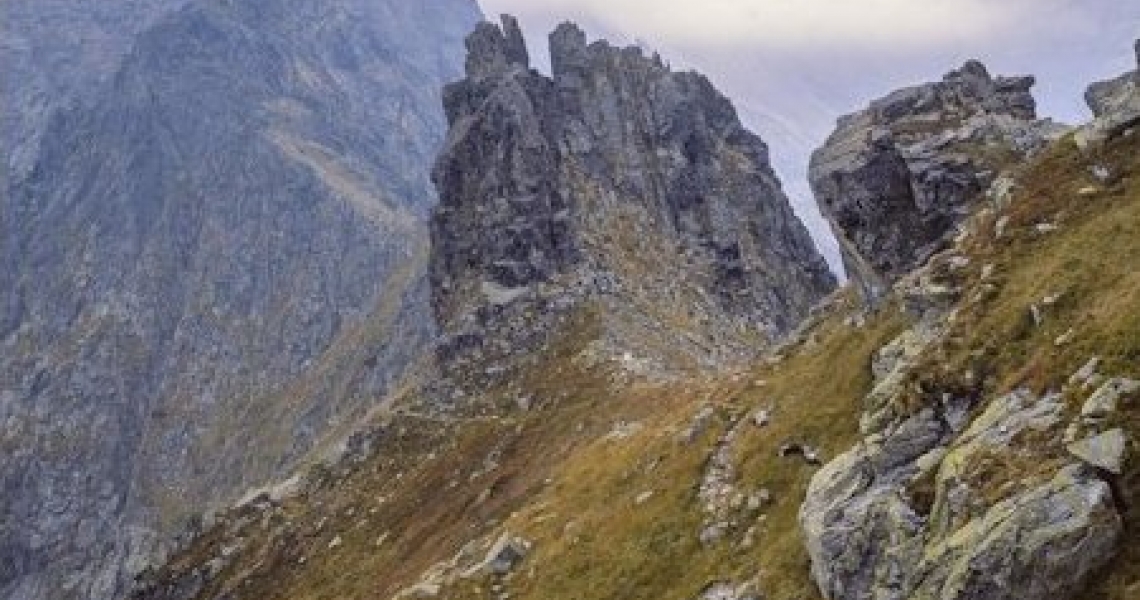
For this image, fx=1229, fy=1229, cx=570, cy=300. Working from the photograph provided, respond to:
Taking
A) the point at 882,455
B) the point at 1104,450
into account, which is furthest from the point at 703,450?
the point at 1104,450

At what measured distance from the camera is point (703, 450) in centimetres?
5703

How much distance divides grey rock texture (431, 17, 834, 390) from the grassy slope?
19.6 metres

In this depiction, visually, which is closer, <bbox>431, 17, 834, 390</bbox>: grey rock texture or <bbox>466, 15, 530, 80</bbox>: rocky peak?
<bbox>431, 17, 834, 390</bbox>: grey rock texture

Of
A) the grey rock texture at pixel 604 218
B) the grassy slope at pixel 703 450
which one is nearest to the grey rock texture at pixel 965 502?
the grassy slope at pixel 703 450

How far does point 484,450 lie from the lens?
10519 cm

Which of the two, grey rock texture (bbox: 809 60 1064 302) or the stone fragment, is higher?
grey rock texture (bbox: 809 60 1064 302)

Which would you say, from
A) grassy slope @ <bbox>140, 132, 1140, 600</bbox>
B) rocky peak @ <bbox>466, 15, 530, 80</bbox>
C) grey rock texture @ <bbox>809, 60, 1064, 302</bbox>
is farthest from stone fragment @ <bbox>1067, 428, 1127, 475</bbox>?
rocky peak @ <bbox>466, 15, 530, 80</bbox>

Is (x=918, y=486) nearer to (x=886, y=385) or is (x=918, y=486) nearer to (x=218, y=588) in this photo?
(x=886, y=385)

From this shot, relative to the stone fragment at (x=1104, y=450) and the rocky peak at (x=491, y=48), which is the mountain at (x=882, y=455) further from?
the rocky peak at (x=491, y=48)

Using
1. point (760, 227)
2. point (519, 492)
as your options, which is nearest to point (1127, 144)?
point (519, 492)

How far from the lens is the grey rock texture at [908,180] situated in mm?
52812

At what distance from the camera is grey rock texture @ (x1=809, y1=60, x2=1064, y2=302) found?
52812mm

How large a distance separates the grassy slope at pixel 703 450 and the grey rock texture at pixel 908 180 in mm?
3255

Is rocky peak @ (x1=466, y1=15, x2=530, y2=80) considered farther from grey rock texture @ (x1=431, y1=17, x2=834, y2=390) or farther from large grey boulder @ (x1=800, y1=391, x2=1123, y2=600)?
large grey boulder @ (x1=800, y1=391, x2=1123, y2=600)
